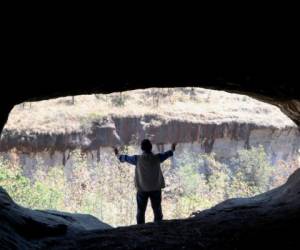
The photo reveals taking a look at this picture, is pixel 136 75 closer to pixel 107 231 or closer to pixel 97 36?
pixel 97 36

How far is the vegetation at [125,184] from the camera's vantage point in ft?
46.4

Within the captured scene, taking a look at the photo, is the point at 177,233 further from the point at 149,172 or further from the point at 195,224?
the point at 149,172

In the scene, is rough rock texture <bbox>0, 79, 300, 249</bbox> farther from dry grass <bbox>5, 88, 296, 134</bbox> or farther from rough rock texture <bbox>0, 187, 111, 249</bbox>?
dry grass <bbox>5, 88, 296, 134</bbox>

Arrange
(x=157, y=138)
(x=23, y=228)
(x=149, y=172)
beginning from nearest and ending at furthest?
(x=23, y=228)
(x=149, y=172)
(x=157, y=138)

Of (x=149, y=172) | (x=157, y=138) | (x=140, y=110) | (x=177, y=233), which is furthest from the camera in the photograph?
(x=140, y=110)

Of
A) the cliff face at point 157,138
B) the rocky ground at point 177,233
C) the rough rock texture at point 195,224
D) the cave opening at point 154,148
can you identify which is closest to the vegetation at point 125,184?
the cave opening at point 154,148

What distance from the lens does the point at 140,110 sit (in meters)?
21.1

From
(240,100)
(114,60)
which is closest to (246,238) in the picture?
(114,60)

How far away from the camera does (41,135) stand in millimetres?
18953

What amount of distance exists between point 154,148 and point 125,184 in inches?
191

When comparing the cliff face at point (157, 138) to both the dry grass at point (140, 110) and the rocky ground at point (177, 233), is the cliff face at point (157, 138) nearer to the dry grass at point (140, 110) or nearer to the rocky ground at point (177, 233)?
the dry grass at point (140, 110)

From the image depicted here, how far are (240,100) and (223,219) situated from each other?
17.3 metres

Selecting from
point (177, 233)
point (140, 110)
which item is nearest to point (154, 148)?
point (140, 110)

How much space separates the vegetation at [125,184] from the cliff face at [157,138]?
2.22 feet
